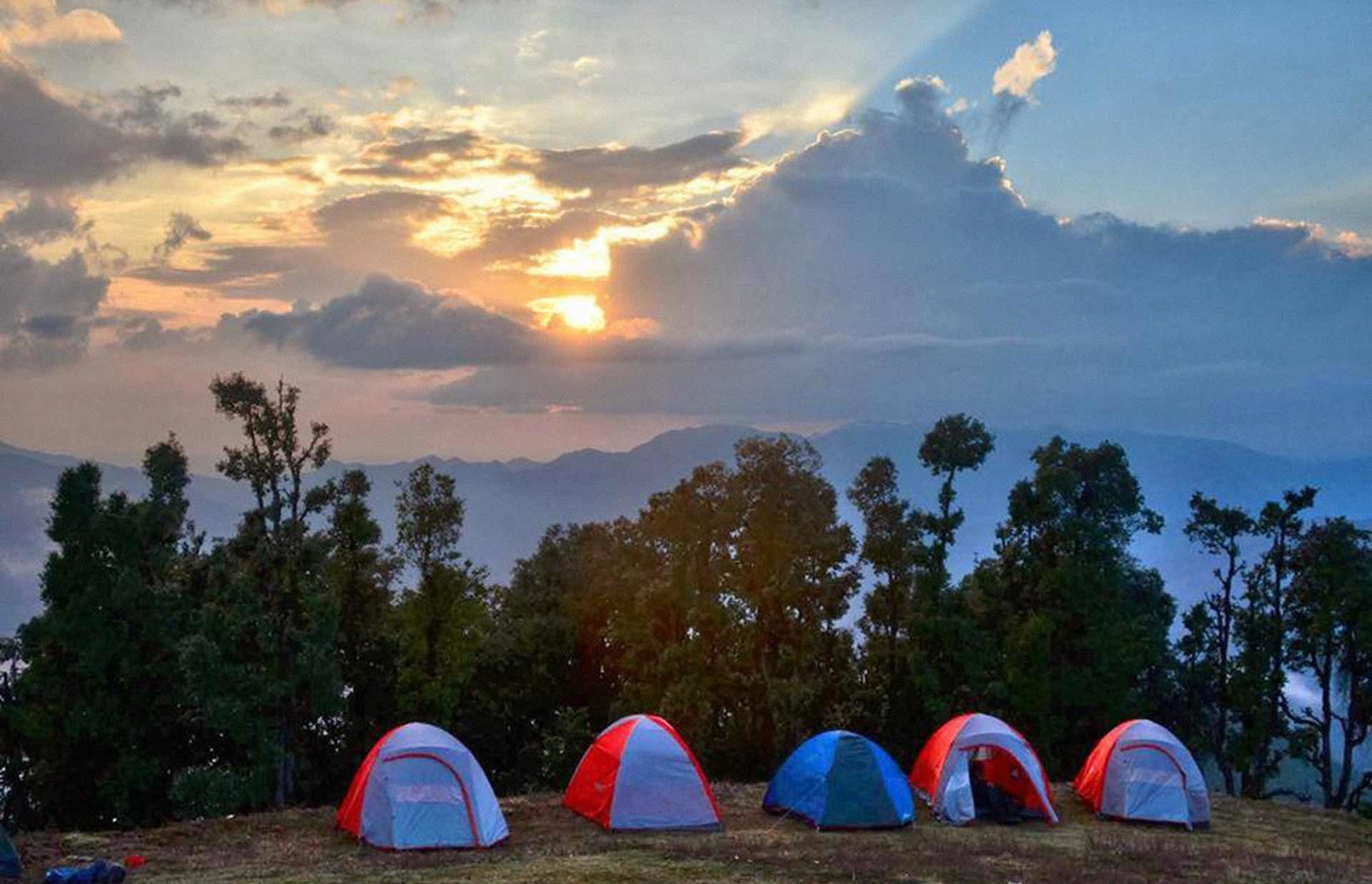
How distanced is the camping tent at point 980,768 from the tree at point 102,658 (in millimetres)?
21140

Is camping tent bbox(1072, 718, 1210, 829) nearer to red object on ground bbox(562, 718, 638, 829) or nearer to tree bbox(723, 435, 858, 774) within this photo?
red object on ground bbox(562, 718, 638, 829)

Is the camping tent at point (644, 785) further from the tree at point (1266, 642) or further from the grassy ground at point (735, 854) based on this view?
the tree at point (1266, 642)

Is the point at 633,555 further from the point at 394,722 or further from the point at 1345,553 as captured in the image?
the point at 1345,553

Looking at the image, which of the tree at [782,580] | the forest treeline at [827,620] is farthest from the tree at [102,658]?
the tree at [782,580]

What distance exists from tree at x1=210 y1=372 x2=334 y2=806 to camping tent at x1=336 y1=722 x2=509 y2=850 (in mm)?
13744

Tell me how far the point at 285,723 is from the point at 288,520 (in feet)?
19.4

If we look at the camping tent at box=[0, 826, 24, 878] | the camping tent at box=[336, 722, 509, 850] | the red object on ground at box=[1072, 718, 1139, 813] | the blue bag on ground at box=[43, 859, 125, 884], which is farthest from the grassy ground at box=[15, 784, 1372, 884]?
the red object on ground at box=[1072, 718, 1139, 813]

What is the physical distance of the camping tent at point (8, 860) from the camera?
58.2 ft

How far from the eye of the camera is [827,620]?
42219 millimetres

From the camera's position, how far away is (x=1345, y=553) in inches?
1575

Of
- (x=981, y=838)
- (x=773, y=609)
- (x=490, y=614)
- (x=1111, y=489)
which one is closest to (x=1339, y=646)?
(x=1111, y=489)

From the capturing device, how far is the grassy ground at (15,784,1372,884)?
1869 cm

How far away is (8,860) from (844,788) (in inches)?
565

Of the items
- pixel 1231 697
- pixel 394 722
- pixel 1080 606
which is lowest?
pixel 394 722
